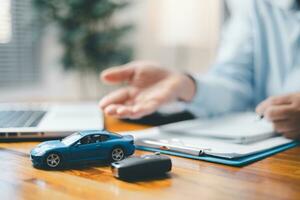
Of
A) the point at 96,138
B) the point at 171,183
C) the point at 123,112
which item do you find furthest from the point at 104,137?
the point at 123,112

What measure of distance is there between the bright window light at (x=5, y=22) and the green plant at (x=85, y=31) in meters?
0.21

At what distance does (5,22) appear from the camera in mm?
2174

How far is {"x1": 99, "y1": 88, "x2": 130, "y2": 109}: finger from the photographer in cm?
88

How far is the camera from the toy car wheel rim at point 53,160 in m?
0.55

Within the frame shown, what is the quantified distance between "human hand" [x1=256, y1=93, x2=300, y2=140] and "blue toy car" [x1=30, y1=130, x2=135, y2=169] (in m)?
0.28

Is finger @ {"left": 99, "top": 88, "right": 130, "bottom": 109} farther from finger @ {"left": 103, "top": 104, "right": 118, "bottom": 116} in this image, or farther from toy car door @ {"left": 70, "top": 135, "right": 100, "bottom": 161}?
toy car door @ {"left": 70, "top": 135, "right": 100, "bottom": 161}

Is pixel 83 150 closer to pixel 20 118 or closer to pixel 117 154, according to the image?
pixel 117 154

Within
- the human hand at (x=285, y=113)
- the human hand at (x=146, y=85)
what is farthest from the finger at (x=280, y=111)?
the human hand at (x=146, y=85)

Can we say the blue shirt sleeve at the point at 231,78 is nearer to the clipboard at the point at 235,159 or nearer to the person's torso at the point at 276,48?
the person's torso at the point at 276,48

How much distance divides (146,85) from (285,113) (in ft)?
1.11

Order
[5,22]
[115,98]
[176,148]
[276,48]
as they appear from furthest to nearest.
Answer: [5,22], [276,48], [115,98], [176,148]

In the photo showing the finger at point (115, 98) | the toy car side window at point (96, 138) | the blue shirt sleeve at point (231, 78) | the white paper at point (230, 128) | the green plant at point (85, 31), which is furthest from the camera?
the green plant at point (85, 31)

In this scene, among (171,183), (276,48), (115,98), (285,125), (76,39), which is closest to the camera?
(171,183)

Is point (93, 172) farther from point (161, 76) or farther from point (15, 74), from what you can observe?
point (15, 74)
